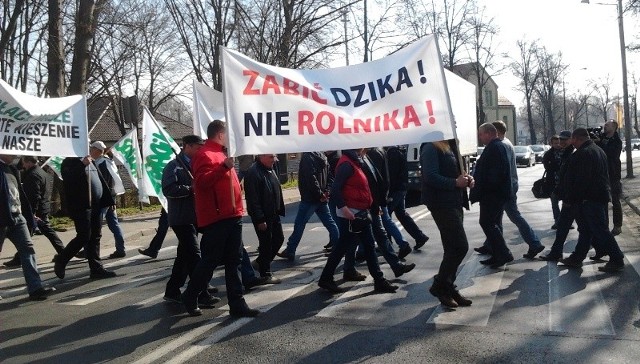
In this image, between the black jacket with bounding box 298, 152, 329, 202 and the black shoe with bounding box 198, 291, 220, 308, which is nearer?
the black shoe with bounding box 198, 291, 220, 308

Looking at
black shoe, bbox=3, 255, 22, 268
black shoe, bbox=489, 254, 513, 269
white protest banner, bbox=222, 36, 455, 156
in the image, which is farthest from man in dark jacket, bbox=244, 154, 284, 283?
black shoe, bbox=3, 255, 22, 268

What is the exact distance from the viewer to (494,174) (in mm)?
7820

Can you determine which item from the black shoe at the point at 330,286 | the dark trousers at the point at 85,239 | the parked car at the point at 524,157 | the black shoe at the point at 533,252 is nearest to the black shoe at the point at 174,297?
the black shoe at the point at 330,286

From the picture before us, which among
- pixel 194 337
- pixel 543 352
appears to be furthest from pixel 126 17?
pixel 543 352

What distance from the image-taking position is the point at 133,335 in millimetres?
5617

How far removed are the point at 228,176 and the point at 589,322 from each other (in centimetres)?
326

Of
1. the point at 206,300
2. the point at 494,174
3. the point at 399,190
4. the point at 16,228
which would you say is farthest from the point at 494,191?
the point at 16,228

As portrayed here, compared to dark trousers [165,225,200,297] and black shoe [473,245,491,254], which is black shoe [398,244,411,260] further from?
dark trousers [165,225,200,297]

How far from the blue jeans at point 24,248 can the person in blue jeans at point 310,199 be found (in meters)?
3.27

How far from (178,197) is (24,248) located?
1903 mm

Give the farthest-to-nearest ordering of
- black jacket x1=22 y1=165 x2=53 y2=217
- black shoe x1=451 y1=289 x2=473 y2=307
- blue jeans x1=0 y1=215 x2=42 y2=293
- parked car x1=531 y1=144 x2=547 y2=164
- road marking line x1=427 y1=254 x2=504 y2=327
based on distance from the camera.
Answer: parked car x1=531 y1=144 x2=547 y2=164
black jacket x1=22 y1=165 x2=53 y2=217
blue jeans x1=0 y1=215 x2=42 y2=293
black shoe x1=451 y1=289 x2=473 y2=307
road marking line x1=427 y1=254 x2=504 y2=327

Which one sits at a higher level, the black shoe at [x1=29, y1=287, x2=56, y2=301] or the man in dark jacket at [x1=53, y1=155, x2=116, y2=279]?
the man in dark jacket at [x1=53, y1=155, x2=116, y2=279]

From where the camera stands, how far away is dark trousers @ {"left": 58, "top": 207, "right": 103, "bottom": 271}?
324 inches

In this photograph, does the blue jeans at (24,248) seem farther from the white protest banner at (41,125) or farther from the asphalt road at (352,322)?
the white protest banner at (41,125)
